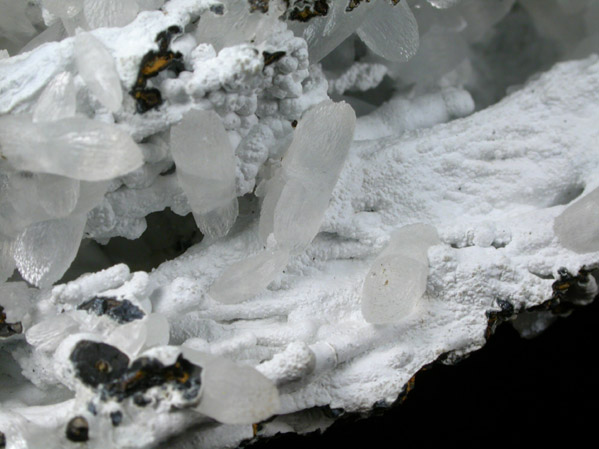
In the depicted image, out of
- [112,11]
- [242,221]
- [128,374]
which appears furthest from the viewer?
[242,221]

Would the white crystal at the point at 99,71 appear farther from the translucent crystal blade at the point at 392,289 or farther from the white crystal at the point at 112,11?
the translucent crystal blade at the point at 392,289

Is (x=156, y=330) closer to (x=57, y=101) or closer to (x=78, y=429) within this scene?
(x=78, y=429)

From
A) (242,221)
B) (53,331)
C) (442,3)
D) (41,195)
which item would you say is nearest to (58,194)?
(41,195)

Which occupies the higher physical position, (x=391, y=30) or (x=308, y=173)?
(x=391, y=30)

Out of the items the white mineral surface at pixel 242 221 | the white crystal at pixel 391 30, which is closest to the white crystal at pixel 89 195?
the white mineral surface at pixel 242 221

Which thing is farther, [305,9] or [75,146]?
[305,9]

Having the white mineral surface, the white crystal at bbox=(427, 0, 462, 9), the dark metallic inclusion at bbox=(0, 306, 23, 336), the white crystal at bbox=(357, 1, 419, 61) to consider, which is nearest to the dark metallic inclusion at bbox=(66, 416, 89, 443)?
the white mineral surface

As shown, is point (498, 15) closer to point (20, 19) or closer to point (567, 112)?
point (567, 112)
